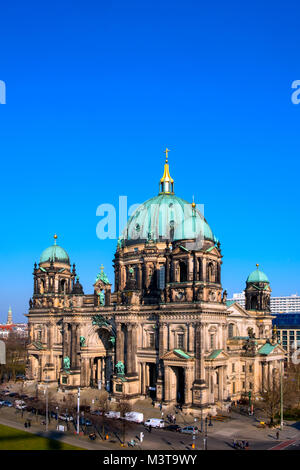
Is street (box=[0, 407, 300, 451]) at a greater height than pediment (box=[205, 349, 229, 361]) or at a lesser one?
lesser

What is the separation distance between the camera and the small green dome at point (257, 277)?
110312 millimetres

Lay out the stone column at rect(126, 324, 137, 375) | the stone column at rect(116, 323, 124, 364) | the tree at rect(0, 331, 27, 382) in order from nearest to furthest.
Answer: the stone column at rect(126, 324, 137, 375) → the stone column at rect(116, 323, 124, 364) → the tree at rect(0, 331, 27, 382)

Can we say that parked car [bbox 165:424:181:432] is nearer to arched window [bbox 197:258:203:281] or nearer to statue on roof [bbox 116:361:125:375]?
statue on roof [bbox 116:361:125:375]

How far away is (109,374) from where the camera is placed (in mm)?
101625

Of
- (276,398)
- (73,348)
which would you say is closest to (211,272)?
(276,398)

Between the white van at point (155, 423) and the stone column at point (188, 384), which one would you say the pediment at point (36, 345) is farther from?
the white van at point (155, 423)

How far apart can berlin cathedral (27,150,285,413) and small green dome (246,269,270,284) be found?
0.22 meters

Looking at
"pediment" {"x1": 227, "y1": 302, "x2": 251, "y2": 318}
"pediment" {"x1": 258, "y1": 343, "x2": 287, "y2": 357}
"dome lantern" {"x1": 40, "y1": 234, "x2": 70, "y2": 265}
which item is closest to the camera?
"pediment" {"x1": 258, "y1": 343, "x2": 287, "y2": 357}

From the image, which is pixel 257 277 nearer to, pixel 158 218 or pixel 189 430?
pixel 158 218

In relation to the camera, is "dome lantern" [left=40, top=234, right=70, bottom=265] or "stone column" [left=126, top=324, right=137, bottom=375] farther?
"dome lantern" [left=40, top=234, right=70, bottom=265]

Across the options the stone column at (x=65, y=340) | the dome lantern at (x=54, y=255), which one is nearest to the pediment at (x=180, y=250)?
the stone column at (x=65, y=340)

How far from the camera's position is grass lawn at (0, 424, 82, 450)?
59.5m

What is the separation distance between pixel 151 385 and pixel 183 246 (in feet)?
88.7

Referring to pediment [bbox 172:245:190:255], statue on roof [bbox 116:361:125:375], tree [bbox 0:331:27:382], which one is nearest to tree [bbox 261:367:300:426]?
statue on roof [bbox 116:361:125:375]
